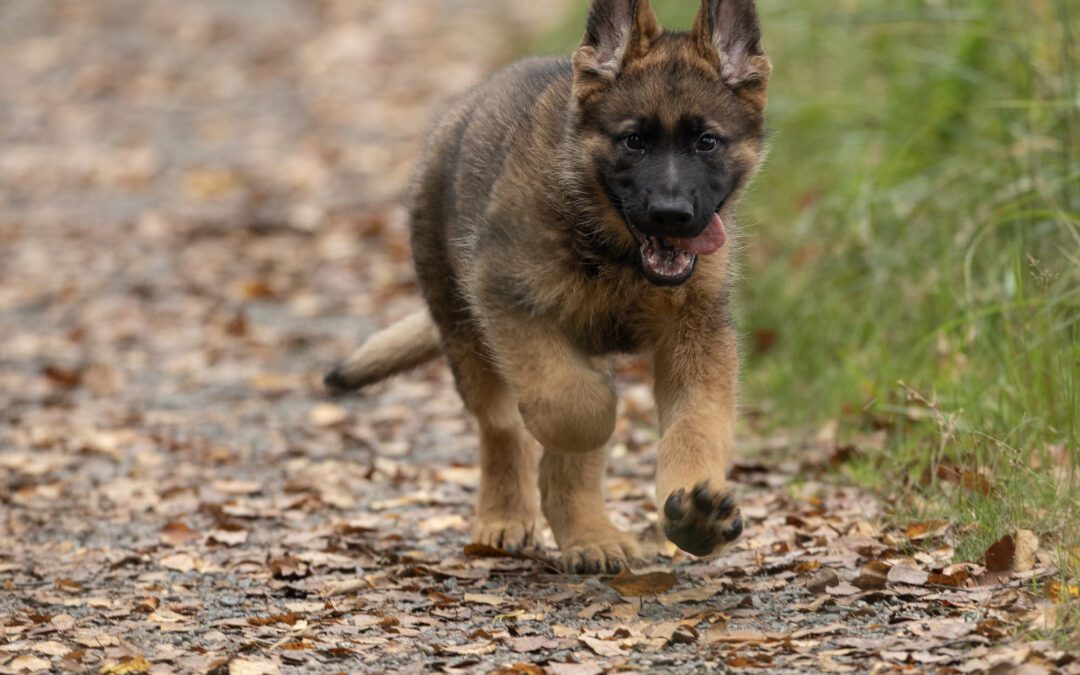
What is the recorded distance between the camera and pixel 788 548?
5.00 metres

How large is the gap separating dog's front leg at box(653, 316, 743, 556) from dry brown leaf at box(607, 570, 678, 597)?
0.35 meters

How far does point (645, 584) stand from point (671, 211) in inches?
46.6

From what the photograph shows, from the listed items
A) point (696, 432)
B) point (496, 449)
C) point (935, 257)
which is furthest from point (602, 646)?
point (935, 257)

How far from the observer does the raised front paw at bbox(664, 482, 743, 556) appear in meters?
4.11

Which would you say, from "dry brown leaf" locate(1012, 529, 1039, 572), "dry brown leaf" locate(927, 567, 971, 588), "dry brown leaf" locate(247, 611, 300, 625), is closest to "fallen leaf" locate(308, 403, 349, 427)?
"dry brown leaf" locate(247, 611, 300, 625)

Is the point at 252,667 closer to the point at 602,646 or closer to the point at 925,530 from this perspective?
the point at 602,646

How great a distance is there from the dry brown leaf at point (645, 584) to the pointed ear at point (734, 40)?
1.53 m

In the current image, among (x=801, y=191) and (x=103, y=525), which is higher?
(x=801, y=191)

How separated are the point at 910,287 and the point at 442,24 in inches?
501

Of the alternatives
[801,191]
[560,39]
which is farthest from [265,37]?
[801,191]

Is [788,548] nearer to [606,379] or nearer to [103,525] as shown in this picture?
[606,379]

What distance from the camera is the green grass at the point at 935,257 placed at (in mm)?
5137

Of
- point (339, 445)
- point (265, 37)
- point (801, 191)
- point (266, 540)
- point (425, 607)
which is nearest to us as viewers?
point (425, 607)

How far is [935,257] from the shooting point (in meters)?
6.87
